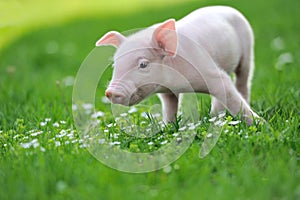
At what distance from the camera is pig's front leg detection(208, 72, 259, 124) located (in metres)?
3.55

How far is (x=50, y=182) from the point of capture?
2.67m

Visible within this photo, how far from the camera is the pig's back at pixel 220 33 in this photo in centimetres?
375

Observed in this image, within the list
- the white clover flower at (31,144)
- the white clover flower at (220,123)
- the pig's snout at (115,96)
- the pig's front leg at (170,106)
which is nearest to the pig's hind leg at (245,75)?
the pig's front leg at (170,106)

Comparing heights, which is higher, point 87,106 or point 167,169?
point 167,169

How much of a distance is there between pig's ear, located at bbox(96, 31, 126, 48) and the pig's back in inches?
16.4

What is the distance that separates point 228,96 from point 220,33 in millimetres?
563

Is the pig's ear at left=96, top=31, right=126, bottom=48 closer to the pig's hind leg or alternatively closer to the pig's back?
the pig's back

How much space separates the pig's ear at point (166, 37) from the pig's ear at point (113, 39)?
0.77 ft

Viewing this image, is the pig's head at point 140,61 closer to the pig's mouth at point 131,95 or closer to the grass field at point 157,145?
the pig's mouth at point 131,95

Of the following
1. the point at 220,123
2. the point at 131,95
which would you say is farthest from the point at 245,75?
the point at 131,95

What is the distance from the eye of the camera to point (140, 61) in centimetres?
327

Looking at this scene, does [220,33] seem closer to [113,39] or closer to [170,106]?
[170,106]

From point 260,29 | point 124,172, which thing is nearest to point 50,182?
point 124,172

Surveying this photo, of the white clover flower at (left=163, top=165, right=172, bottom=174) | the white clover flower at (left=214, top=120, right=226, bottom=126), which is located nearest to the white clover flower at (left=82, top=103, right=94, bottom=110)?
the white clover flower at (left=214, top=120, right=226, bottom=126)
